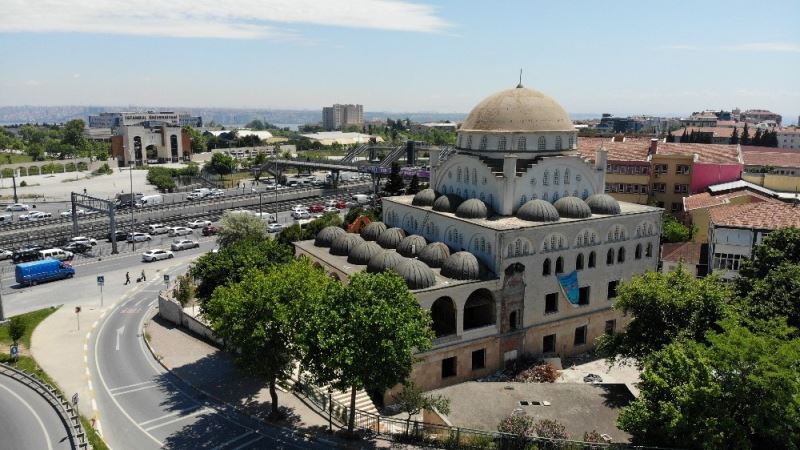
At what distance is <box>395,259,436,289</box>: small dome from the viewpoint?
40.7m

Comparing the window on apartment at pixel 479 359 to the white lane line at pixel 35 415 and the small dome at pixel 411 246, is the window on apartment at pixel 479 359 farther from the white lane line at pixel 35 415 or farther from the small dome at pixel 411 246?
the white lane line at pixel 35 415

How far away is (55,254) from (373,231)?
143ft

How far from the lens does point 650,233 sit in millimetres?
50781

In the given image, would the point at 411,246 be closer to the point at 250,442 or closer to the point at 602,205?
the point at 602,205

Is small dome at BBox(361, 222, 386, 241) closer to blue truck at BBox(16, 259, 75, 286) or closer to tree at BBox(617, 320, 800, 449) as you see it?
tree at BBox(617, 320, 800, 449)

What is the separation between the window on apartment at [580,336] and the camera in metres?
48.8

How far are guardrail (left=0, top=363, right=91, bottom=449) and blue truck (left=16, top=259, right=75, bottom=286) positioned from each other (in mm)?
23771

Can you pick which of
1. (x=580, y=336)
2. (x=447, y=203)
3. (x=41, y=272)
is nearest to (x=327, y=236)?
(x=447, y=203)

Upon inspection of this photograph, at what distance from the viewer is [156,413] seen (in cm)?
3625

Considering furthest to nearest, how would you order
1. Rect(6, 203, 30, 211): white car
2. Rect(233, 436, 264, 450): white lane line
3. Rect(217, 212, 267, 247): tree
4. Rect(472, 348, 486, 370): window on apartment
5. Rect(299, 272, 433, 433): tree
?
1. Rect(6, 203, 30, 211): white car
2. Rect(217, 212, 267, 247): tree
3. Rect(472, 348, 486, 370): window on apartment
4. Rect(233, 436, 264, 450): white lane line
5. Rect(299, 272, 433, 433): tree

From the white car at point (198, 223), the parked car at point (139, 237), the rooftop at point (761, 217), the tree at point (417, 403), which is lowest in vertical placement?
the tree at point (417, 403)

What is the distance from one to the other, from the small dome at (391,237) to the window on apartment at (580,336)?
16.9 meters

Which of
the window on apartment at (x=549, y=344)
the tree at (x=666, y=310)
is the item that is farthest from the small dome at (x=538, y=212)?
the window on apartment at (x=549, y=344)

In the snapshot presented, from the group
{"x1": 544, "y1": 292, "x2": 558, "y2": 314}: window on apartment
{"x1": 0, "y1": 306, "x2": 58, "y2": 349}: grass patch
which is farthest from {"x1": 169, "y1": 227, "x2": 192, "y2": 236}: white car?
{"x1": 544, "y1": 292, "x2": 558, "y2": 314}: window on apartment
